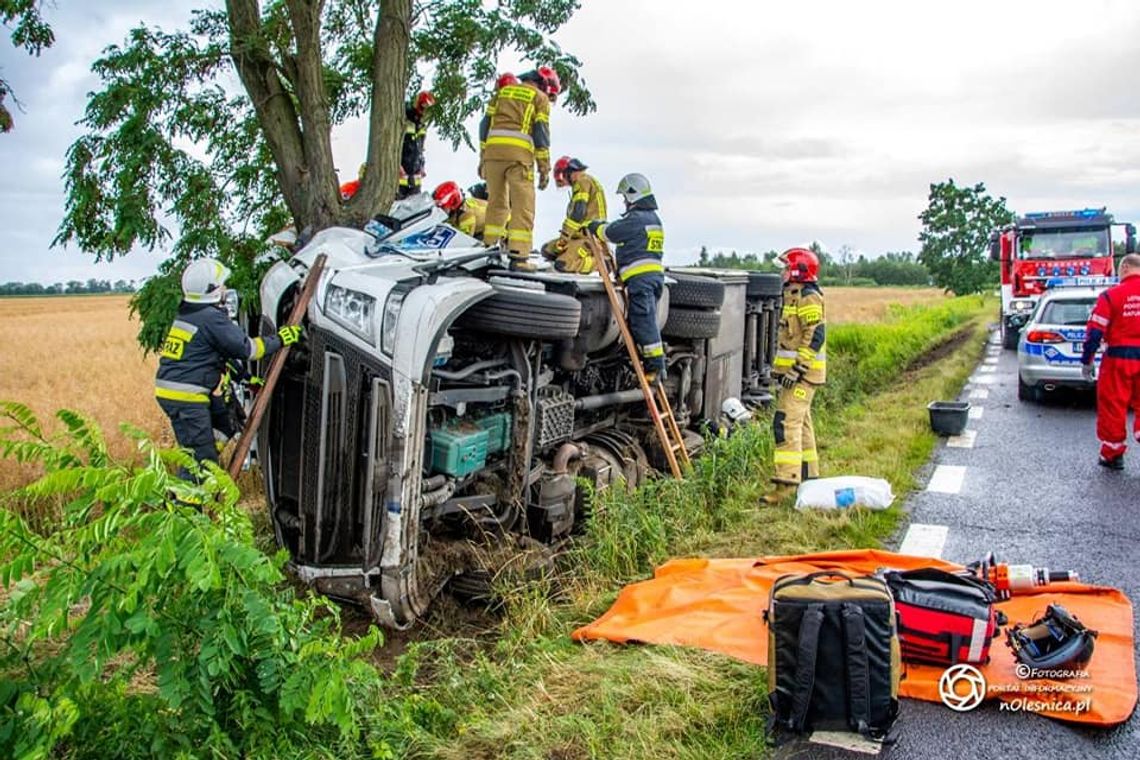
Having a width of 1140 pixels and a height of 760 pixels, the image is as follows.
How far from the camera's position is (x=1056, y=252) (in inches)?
717

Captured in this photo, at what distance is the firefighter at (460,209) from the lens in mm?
7410

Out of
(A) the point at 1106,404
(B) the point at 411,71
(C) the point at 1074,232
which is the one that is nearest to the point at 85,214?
(B) the point at 411,71

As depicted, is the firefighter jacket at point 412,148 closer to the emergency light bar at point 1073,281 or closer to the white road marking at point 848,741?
the white road marking at point 848,741

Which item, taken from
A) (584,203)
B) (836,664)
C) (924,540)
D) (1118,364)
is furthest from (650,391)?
(1118,364)

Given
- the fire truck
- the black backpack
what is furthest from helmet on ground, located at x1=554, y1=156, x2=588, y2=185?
the fire truck

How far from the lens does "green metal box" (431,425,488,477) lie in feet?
13.6

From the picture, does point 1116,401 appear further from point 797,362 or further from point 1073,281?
point 1073,281

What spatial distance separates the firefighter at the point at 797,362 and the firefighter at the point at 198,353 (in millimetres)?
3564

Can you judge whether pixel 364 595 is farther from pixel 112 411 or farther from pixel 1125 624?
pixel 112 411

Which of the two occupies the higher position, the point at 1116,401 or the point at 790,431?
the point at 1116,401

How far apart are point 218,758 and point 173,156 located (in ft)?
17.9

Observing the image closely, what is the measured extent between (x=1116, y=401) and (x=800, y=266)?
281cm

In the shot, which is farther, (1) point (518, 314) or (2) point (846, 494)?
(2) point (846, 494)

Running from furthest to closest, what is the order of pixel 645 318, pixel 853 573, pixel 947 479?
pixel 947 479 < pixel 645 318 < pixel 853 573
